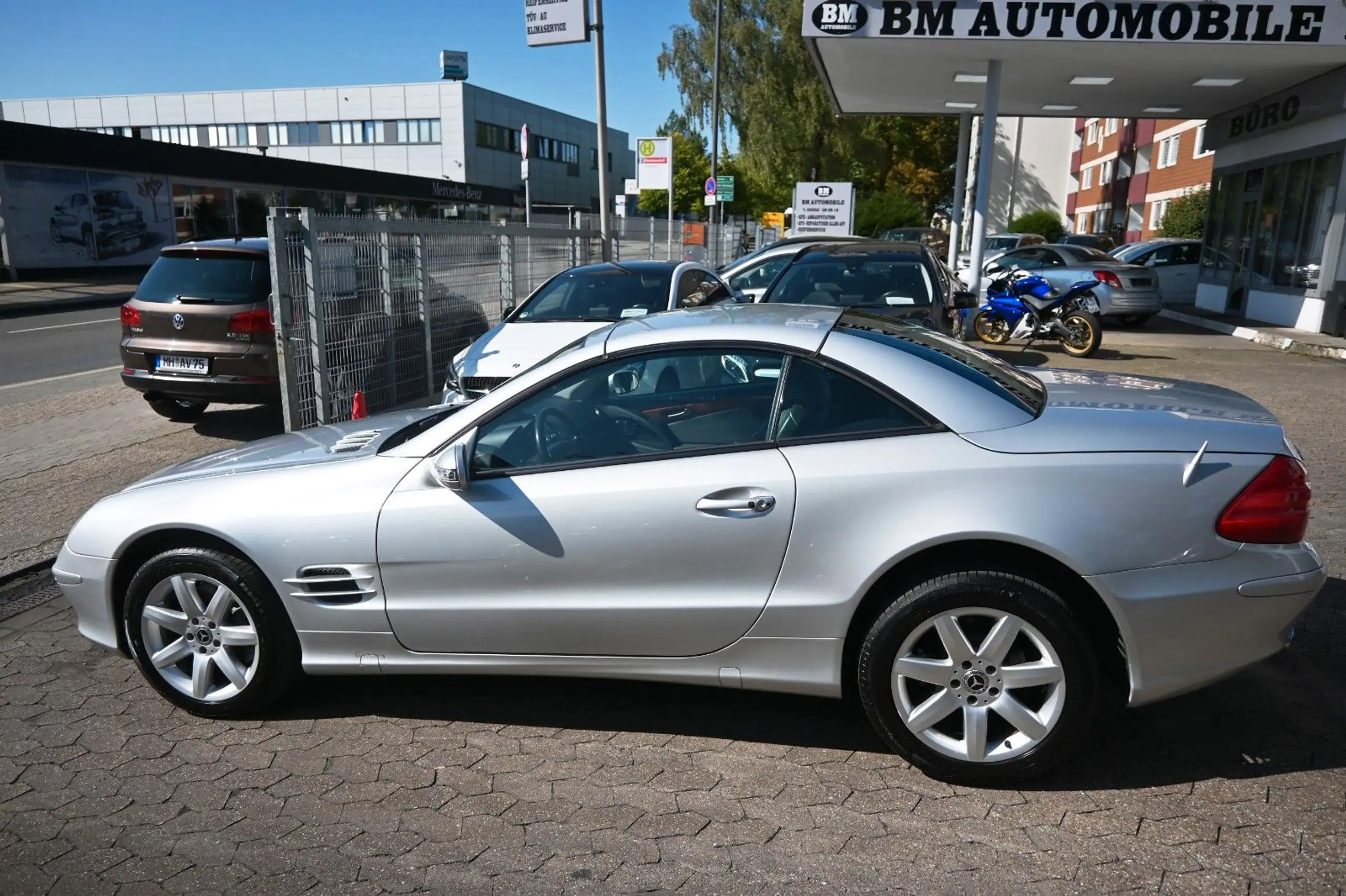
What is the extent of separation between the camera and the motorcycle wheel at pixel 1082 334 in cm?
1409

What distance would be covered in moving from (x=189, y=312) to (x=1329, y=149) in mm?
17060

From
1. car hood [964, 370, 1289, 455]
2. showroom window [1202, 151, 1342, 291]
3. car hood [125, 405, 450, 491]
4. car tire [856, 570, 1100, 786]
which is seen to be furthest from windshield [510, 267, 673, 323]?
showroom window [1202, 151, 1342, 291]

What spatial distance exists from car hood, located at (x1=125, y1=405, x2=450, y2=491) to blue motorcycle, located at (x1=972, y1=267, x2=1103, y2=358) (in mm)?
11892

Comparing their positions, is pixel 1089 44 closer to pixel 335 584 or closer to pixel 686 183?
pixel 335 584

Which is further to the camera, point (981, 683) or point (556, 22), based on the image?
point (556, 22)

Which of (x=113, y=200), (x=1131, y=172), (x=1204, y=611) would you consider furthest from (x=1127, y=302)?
(x=1131, y=172)

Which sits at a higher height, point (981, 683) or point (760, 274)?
point (760, 274)

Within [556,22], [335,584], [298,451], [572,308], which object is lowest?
[335,584]

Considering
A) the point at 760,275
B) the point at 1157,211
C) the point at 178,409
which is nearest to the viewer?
the point at 178,409

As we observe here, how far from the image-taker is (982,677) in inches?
125

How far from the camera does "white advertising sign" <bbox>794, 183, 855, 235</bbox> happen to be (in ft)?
86.2

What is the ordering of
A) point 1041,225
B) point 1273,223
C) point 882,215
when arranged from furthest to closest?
point 1041,225
point 882,215
point 1273,223

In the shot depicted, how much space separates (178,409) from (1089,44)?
13247 millimetres

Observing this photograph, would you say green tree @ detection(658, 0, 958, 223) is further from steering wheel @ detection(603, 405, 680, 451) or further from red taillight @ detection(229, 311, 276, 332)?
steering wheel @ detection(603, 405, 680, 451)
